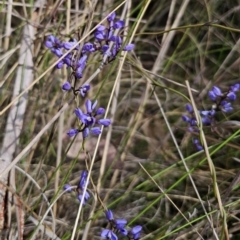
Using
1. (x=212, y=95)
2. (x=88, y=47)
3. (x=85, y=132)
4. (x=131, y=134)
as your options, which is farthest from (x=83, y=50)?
(x=131, y=134)

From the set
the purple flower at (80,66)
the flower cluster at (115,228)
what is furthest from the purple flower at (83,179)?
the purple flower at (80,66)

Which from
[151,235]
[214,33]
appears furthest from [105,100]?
[151,235]

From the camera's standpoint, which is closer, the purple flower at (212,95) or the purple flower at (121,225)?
the purple flower at (121,225)

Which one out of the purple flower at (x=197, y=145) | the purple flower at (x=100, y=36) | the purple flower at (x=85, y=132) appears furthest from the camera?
the purple flower at (x=197, y=145)

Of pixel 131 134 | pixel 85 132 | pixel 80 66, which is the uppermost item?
pixel 80 66

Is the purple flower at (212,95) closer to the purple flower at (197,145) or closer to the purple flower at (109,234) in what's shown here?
the purple flower at (197,145)

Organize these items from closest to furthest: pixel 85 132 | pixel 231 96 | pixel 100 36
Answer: pixel 85 132, pixel 100 36, pixel 231 96

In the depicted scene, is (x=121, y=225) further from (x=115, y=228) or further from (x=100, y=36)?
(x=100, y=36)

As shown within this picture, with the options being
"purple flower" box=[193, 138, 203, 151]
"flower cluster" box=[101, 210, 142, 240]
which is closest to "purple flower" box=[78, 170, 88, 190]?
"flower cluster" box=[101, 210, 142, 240]

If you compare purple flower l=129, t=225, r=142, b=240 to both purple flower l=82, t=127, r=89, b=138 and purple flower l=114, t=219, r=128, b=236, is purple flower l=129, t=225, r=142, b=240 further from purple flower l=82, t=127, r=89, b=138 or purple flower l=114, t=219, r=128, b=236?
purple flower l=82, t=127, r=89, b=138

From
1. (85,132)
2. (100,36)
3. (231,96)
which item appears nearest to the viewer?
(85,132)

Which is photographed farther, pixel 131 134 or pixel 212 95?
pixel 131 134
